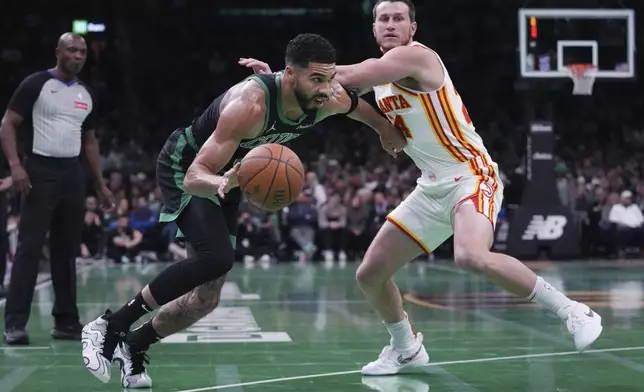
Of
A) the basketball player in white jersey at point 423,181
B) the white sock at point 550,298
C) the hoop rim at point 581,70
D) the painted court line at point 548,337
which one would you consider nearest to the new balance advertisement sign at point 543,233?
the hoop rim at point 581,70

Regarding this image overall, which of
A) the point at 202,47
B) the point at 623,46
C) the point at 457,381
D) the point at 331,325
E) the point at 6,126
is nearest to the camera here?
the point at 457,381

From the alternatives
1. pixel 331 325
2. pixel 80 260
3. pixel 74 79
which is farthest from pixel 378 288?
pixel 80 260

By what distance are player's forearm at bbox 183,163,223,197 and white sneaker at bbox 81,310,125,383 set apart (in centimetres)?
105

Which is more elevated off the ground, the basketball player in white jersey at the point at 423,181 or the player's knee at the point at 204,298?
the basketball player in white jersey at the point at 423,181

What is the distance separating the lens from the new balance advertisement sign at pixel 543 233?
17.5 metres

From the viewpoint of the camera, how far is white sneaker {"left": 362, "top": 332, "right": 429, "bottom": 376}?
5.52 m

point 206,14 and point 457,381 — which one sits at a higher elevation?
point 206,14

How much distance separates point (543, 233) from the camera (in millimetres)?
17516

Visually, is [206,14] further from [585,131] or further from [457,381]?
[457,381]

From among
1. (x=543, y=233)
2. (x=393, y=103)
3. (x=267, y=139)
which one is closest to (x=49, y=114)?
(x=267, y=139)

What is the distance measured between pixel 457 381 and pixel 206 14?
890 inches

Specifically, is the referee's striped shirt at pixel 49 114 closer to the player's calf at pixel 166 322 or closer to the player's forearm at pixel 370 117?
the player's calf at pixel 166 322

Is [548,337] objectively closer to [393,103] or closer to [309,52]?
[393,103]

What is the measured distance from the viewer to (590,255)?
18.6m
